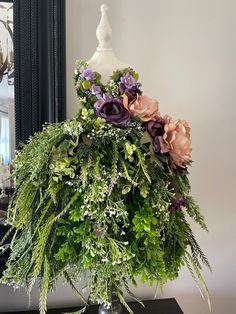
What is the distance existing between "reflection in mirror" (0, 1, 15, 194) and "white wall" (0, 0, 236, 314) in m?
0.19

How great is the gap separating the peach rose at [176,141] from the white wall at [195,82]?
49cm

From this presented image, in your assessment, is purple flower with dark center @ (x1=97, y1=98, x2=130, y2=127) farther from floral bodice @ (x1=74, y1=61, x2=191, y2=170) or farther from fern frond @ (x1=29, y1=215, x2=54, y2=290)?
fern frond @ (x1=29, y1=215, x2=54, y2=290)

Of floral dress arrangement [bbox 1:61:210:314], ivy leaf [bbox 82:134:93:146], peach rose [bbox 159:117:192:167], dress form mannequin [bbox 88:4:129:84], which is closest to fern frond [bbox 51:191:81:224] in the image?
floral dress arrangement [bbox 1:61:210:314]

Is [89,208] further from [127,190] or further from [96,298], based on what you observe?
[96,298]

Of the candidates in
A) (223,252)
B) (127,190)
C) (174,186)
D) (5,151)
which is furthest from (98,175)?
(223,252)

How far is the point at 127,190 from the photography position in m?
0.82

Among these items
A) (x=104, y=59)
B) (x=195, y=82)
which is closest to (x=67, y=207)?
(x=104, y=59)

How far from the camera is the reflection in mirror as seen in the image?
1.16 meters

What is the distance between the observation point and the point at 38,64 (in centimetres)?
118

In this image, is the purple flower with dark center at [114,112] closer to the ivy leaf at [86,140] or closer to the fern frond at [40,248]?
the ivy leaf at [86,140]

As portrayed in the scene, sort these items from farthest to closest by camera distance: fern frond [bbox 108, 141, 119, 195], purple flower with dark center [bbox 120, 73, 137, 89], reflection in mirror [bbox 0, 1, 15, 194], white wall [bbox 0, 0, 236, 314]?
white wall [bbox 0, 0, 236, 314] → reflection in mirror [bbox 0, 1, 15, 194] → purple flower with dark center [bbox 120, 73, 137, 89] → fern frond [bbox 108, 141, 119, 195]

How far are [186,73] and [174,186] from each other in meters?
0.59

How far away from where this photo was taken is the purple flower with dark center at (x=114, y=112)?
851 millimetres

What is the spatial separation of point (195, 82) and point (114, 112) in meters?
0.61
